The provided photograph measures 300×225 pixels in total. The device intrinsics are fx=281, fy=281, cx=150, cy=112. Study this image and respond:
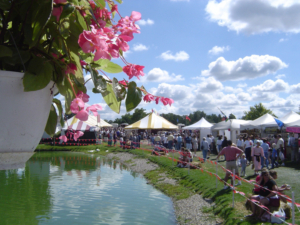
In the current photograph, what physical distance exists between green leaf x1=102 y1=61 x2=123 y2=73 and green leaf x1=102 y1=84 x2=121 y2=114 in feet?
0.17

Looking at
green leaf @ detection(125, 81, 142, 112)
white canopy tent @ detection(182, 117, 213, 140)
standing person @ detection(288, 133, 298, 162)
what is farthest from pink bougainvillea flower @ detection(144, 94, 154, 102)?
white canopy tent @ detection(182, 117, 213, 140)

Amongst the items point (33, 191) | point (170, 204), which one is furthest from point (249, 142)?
point (33, 191)

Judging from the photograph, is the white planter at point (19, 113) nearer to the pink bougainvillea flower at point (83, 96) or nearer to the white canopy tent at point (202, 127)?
the pink bougainvillea flower at point (83, 96)

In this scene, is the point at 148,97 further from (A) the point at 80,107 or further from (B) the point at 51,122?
(B) the point at 51,122

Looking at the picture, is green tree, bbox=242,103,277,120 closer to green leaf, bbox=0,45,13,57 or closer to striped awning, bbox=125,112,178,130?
striped awning, bbox=125,112,178,130

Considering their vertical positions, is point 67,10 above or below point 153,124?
below

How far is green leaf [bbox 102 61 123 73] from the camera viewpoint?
3.23 ft

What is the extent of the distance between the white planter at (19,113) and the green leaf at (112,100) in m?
0.20

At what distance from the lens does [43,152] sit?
98.0ft

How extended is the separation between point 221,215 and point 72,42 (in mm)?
8079

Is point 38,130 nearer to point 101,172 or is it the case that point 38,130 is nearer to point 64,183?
point 64,183

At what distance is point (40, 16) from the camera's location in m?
0.80

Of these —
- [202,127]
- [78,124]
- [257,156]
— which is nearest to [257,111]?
[202,127]

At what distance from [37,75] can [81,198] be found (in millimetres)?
13331
